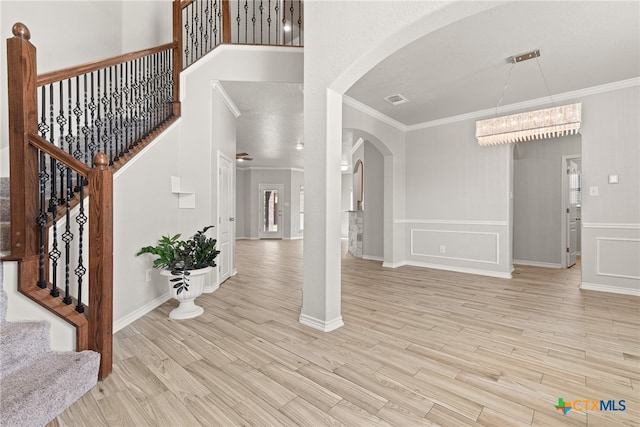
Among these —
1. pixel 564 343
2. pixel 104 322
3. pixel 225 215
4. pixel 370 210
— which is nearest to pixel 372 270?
pixel 370 210

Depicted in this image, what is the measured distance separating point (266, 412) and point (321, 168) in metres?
1.84

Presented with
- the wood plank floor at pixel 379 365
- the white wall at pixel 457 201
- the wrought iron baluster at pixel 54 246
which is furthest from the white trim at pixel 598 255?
the wrought iron baluster at pixel 54 246

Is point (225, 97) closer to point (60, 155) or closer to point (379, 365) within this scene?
point (60, 155)

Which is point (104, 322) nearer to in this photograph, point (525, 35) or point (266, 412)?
point (266, 412)

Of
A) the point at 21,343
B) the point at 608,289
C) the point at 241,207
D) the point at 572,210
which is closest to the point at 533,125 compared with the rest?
the point at 608,289

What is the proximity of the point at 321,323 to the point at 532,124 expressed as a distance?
3.10 meters

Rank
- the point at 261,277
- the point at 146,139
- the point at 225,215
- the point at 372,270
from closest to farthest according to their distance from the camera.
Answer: the point at 146,139, the point at 225,215, the point at 261,277, the point at 372,270

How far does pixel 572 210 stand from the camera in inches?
230

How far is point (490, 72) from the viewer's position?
3529mm

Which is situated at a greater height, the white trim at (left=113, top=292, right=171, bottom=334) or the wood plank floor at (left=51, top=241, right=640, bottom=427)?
the white trim at (left=113, top=292, right=171, bottom=334)

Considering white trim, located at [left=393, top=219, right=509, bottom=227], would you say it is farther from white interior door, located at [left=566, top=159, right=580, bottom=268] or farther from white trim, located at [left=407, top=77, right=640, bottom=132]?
A: white interior door, located at [left=566, top=159, right=580, bottom=268]

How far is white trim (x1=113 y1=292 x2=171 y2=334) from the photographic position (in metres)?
2.60

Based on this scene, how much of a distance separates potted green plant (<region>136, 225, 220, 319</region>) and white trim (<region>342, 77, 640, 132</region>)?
2.96m

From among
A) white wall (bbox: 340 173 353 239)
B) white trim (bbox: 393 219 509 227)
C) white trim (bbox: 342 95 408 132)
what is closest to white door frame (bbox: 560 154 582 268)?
white trim (bbox: 393 219 509 227)
